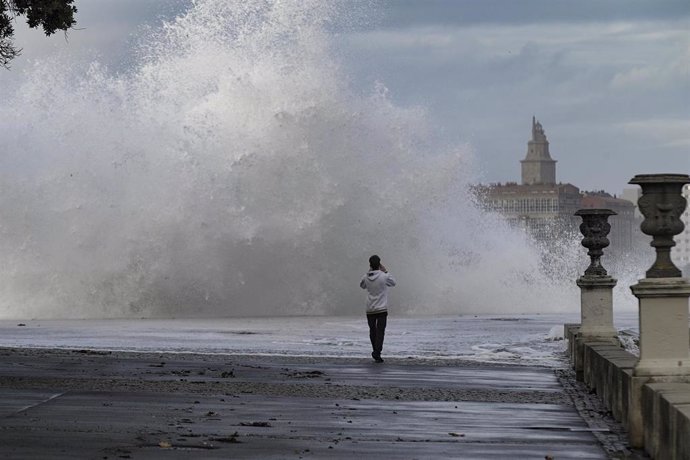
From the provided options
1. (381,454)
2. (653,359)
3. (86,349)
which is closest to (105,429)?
(381,454)

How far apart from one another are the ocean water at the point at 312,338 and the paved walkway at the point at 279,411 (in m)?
3.75

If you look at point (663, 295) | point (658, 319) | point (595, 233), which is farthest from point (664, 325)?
point (595, 233)

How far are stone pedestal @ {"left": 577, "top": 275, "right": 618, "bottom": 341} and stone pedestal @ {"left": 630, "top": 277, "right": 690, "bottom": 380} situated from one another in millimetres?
7239

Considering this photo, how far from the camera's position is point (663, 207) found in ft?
34.7

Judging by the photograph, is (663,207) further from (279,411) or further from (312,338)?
(312,338)

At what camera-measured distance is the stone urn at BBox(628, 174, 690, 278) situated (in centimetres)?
1055

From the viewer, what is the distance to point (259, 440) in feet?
35.3

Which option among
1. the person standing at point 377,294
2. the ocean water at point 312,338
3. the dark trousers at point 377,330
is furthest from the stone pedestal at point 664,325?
the person standing at point 377,294

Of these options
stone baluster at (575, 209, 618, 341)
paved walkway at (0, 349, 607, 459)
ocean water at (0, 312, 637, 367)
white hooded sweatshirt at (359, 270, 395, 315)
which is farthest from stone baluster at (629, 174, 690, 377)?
white hooded sweatshirt at (359, 270, 395, 315)

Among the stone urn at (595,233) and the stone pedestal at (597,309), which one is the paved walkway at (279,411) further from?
the stone urn at (595,233)

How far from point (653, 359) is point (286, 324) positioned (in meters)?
24.3

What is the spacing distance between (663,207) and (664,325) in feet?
2.66

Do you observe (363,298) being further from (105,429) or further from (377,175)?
(105,429)

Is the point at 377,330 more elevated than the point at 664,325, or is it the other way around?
the point at 377,330
